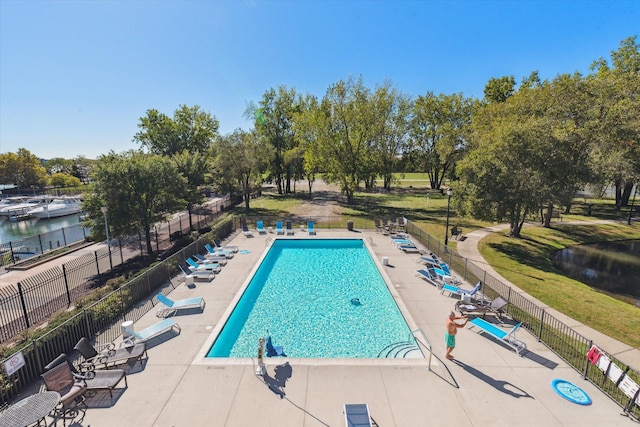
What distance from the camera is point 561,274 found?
1888 cm

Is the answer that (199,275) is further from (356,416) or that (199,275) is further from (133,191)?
(356,416)

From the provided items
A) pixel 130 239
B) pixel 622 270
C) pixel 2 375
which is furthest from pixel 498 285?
pixel 130 239

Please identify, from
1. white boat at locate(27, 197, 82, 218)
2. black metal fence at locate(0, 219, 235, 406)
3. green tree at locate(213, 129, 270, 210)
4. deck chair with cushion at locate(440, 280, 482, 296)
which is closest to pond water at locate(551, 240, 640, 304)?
deck chair with cushion at locate(440, 280, 482, 296)

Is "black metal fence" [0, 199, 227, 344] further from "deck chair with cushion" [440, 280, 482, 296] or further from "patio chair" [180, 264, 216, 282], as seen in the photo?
"deck chair with cushion" [440, 280, 482, 296]

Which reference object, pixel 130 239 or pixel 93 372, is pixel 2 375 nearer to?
pixel 93 372

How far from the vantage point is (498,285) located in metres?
15.2

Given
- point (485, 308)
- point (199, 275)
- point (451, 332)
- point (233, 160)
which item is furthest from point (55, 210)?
point (485, 308)

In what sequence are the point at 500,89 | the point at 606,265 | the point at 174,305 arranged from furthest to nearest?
the point at 500,89 < the point at 606,265 < the point at 174,305

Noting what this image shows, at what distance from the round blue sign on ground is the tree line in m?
15.9

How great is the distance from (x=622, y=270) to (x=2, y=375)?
1198 inches

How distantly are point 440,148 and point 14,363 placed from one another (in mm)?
50069

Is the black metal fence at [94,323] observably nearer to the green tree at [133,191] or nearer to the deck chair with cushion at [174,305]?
the deck chair with cushion at [174,305]

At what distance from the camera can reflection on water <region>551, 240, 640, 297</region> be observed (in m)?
18.3

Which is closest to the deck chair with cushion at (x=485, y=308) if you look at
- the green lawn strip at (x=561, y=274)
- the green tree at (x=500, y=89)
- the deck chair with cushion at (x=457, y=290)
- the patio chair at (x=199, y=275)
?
the deck chair with cushion at (x=457, y=290)
